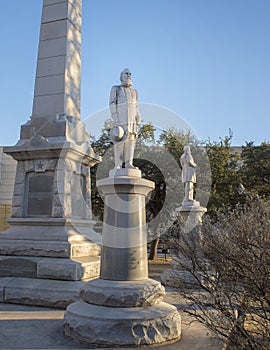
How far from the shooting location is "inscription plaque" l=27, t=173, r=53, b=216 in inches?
303

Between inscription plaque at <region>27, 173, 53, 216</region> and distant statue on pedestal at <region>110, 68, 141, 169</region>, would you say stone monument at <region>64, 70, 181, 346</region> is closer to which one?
distant statue on pedestal at <region>110, 68, 141, 169</region>

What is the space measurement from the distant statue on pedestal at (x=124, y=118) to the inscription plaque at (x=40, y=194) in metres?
2.67

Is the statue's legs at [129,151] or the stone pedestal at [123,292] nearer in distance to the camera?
the stone pedestal at [123,292]

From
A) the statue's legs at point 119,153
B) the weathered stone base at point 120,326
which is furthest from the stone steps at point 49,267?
the statue's legs at point 119,153

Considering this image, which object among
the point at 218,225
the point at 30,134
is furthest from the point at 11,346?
the point at 30,134

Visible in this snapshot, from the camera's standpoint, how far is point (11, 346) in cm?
421

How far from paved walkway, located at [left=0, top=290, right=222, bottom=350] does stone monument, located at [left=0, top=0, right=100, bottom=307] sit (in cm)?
58

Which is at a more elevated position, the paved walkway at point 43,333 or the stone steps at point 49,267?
the stone steps at point 49,267

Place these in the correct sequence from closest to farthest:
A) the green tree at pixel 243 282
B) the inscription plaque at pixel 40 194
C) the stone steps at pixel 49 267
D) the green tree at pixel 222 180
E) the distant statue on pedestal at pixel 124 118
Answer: the green tree at pixel 243 282 < the distant statue on pedestal at pixel 124 118 < the stone steps at pixel 49 267 < the inscription plaque at pixel 40 194 < the green tree at pixel 222 180

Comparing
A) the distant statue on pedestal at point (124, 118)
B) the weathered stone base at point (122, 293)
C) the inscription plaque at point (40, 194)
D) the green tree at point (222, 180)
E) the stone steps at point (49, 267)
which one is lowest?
the weathered stone base at point (122, 293)

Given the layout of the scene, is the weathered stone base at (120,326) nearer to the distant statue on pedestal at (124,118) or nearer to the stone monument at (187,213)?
the distant statue on pedestal at (124,118)

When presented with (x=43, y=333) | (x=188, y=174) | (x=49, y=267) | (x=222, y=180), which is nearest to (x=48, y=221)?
(x=49, y=267)

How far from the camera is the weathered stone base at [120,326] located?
426 cm

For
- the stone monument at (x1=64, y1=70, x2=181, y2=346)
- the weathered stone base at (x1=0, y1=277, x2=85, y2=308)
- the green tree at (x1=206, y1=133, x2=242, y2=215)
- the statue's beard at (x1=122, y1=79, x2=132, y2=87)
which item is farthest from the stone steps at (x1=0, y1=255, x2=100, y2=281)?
the green tree at (x1=206, y1=133, x2=242, y2=215)
